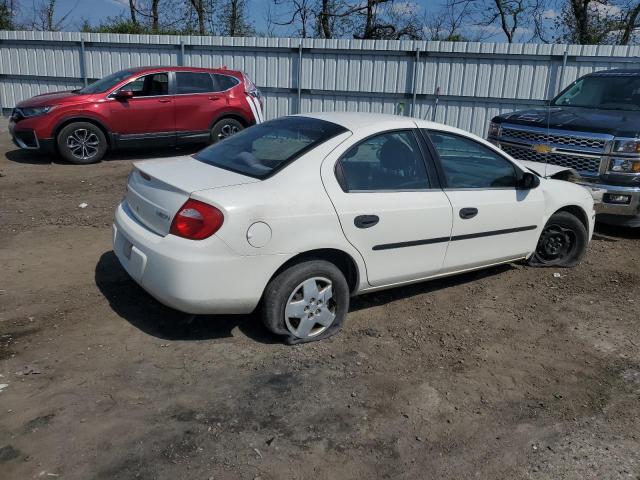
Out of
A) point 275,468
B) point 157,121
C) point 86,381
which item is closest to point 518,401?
point 275,468

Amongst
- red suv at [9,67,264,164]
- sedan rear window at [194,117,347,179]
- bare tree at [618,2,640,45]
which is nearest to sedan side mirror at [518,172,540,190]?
sedan rear window at [194,117,347,179]

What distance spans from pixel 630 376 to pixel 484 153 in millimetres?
2046

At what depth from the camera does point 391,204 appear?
13.9 ft

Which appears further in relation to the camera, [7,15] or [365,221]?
[7,15]

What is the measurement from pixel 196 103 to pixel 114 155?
1.96 meters

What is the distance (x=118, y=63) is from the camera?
15602 millimetres

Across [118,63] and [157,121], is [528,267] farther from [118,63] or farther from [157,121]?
[118,63]

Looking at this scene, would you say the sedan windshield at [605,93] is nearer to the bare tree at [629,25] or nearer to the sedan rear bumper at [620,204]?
the sedan rear bumper at [620,204]

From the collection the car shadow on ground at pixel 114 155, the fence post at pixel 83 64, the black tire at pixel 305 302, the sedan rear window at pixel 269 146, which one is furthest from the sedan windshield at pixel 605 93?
the fence post at pixel 83 64

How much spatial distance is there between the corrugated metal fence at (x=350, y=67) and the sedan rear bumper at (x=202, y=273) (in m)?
11.5

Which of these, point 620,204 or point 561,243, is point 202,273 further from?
point 620,204

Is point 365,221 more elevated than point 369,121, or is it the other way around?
point 369,121

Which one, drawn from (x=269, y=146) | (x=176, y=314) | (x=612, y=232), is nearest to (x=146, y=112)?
(x=269, y=146)

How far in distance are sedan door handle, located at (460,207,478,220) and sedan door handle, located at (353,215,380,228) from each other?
0.85m
